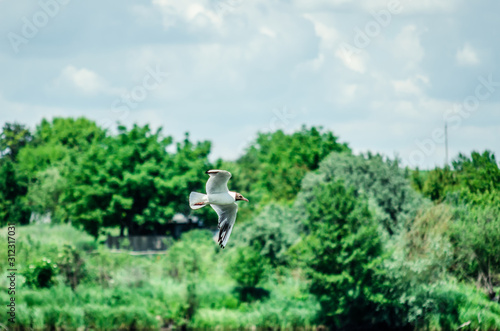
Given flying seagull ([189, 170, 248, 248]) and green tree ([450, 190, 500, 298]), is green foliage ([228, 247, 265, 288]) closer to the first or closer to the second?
green tree ([450, 190, 500, 298])

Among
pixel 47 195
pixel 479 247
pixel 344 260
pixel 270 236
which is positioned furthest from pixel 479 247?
pixel 47 195

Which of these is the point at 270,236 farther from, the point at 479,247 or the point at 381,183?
the point at 479,247

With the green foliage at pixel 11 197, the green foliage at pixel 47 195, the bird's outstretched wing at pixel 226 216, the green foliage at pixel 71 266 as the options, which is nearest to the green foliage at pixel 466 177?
the green foliage at pixel 71 266

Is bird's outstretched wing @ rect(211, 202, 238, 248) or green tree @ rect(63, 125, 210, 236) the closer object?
bird's outstretched wing @ rect(211, 202, 238, 248)

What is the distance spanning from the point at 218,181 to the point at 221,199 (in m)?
0.55

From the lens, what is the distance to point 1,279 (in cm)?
3394

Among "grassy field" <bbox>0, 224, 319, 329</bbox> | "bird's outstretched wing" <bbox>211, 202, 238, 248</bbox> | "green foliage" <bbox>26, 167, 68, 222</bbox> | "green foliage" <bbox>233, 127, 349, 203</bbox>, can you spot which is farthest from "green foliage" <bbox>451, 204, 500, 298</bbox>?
"green foliage" <bbox>26, 167, 68, 222</bbox>

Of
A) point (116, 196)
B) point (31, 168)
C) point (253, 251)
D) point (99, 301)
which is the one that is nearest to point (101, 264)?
point (99, 301)

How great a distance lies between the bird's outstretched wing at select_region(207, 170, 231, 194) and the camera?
15.2 metres

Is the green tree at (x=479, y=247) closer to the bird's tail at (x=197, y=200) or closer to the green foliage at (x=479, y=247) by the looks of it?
the green foliage at (x=479, y=247)

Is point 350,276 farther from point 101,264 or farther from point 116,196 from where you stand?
point 116,196

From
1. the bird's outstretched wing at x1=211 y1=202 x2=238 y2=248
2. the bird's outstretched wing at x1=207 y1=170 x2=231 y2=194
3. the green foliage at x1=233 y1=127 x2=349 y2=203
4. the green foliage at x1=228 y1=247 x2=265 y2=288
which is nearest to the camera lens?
the bird's outstretched wing at x1=207 y1=170 x2=231 y2=194

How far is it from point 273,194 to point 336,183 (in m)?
20.4

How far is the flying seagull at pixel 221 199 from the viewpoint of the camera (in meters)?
15.4
